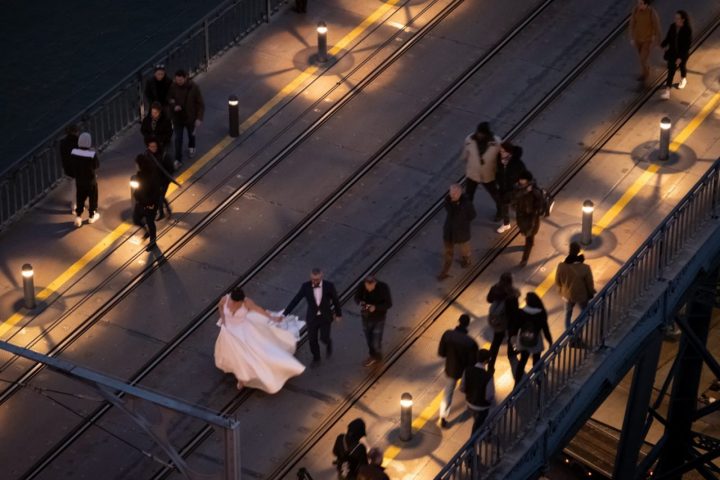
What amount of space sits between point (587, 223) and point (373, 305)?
457 centimetres

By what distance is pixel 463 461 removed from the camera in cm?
2752

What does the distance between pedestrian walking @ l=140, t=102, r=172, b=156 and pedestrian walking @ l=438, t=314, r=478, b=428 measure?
22.7 ft

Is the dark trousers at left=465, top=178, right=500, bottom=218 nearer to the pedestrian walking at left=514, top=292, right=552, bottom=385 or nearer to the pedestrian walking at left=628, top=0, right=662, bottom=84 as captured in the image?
the pedestrian walking at left=514, top=292, right=552, bottom=385

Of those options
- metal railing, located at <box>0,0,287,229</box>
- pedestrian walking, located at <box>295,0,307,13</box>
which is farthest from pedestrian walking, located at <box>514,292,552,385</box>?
pedestrian walking, located at <box>295,0,307,13</box>

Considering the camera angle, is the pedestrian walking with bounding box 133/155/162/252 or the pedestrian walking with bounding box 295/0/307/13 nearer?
the pedestrian walking with bounding box 133/155/162/252

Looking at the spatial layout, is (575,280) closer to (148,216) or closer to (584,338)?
(584,338)

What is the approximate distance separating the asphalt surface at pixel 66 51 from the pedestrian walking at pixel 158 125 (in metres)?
9.91

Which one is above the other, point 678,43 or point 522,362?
point 678,43

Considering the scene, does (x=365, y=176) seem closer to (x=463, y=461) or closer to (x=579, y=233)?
(x=579, y=233)

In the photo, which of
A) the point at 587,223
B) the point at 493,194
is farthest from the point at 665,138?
the point at 493,194

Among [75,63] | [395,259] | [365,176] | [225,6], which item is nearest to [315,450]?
[395,259]

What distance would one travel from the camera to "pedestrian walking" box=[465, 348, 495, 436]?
28.4m

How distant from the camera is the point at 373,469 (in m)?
26.7

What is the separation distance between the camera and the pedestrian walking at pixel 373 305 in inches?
1170
